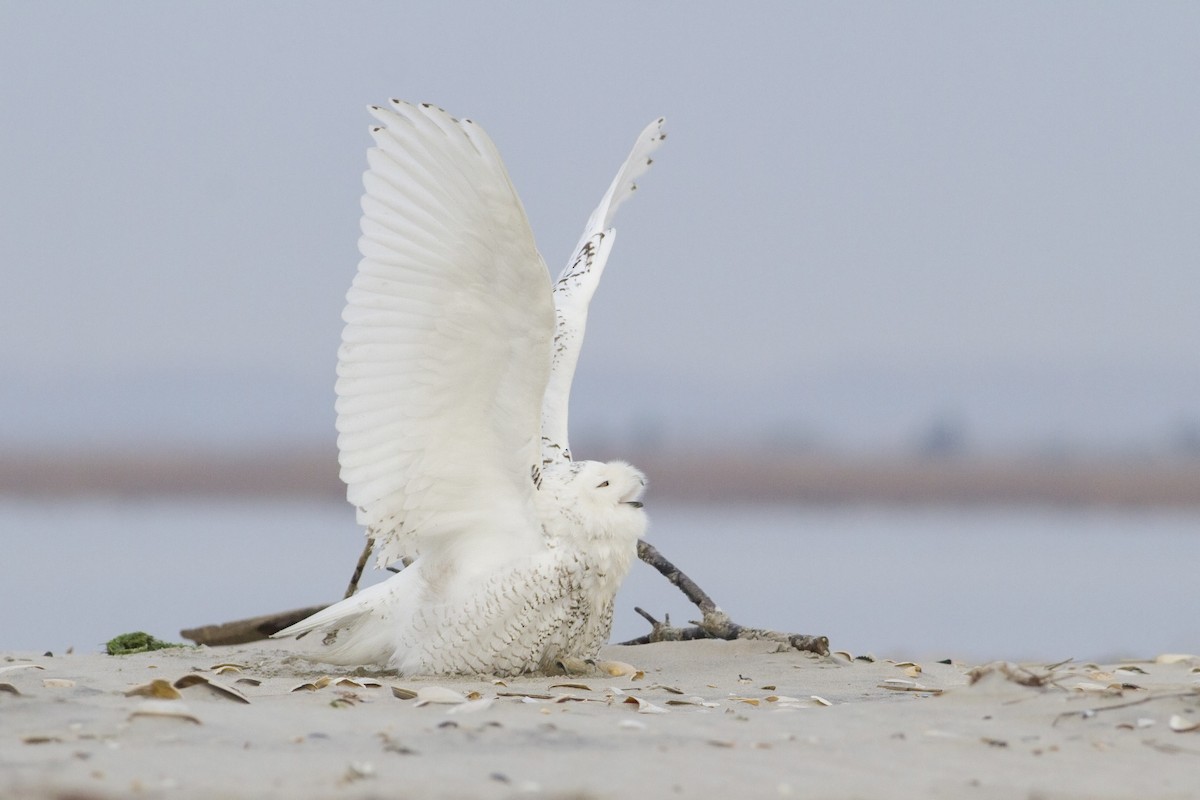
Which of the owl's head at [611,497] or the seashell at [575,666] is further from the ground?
the owl's head at [611,497]

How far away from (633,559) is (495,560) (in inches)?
26.0

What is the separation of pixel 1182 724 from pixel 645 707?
1.80 m

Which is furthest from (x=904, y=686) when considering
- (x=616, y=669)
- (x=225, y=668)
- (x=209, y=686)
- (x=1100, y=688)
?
(x=225, y=668)

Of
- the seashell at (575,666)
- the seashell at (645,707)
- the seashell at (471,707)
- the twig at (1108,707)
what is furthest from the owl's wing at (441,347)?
the twig at (1108,707)

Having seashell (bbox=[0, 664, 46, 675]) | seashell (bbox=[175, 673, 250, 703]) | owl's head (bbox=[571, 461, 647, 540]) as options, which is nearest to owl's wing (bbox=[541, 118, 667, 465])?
owl's head (bbox=[571, 461, 647, 540])

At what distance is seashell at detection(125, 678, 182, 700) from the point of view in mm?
4422

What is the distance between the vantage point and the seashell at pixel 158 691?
14.5ft

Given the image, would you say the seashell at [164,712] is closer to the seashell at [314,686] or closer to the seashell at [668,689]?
the seashell at [314,686]

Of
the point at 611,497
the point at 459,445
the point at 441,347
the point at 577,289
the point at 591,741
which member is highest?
the point at 577,289

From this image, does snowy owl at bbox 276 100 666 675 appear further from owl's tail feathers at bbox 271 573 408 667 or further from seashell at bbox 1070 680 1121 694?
seashell at bbox 1070 680 1121 694

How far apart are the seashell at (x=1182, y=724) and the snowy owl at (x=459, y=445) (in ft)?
8.15

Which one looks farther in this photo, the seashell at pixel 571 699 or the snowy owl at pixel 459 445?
the snowy owl at pixel 459 445

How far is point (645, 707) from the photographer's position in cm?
482

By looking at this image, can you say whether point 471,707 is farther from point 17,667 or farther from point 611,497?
point 17,667
